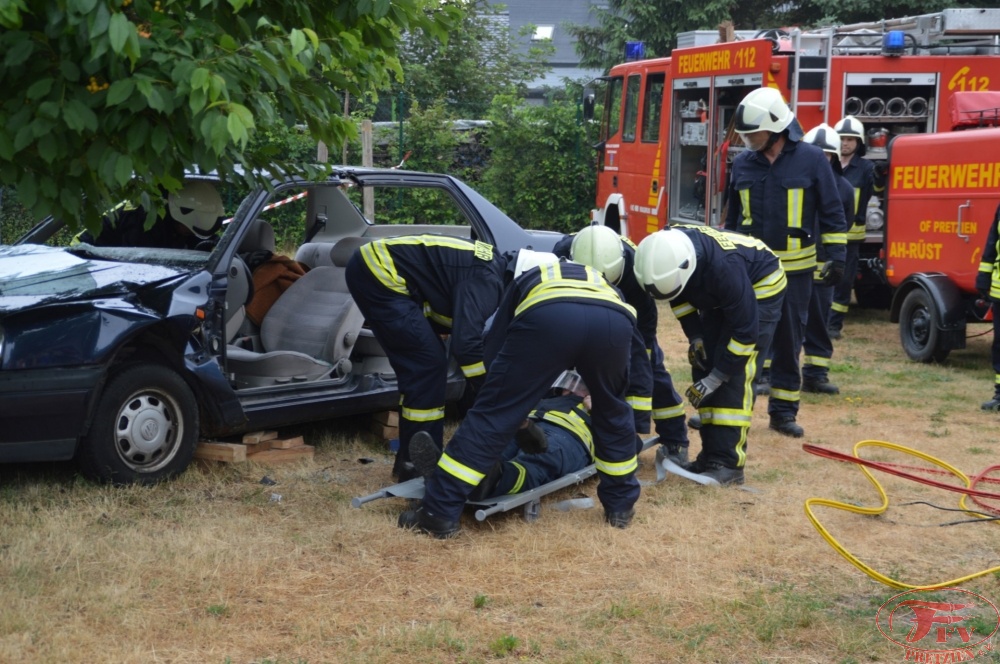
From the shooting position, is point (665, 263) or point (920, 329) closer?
point (665, 263)

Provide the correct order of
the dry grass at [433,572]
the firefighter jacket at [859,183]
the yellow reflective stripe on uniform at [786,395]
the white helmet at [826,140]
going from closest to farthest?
the dry grass at [433,572], the yellow reflective stripe on uniform at [786,395], the white helmet at [826,140], the firefighter jacket at [859,183]

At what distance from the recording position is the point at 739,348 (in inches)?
211

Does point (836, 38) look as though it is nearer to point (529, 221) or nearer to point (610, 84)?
point (610, 84)

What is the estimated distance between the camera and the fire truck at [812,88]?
9898 millimetres

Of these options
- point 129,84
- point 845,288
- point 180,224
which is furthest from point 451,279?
point 845,288

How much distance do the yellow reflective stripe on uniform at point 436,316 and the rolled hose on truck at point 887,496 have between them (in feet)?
6.23

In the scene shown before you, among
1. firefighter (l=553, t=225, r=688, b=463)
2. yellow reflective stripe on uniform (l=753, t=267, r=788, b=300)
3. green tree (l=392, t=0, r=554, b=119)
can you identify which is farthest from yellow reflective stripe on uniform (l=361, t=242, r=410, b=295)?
green tree (l=392, t=0, r=554, b=119)

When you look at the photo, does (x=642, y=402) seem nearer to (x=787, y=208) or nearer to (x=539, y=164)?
(x=787, y=208)

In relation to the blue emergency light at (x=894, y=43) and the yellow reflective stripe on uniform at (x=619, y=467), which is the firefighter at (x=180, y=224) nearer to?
the yellow reflective stripe on uniform at (x=619, y=467)

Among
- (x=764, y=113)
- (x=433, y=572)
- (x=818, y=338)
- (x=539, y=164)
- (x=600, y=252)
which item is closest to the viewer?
(x=433, y=572)

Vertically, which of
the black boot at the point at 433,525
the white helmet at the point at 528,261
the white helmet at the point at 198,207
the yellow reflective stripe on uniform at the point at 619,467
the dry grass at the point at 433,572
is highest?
the white helmet at the point at 198,207

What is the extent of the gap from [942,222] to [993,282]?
150 centimetres

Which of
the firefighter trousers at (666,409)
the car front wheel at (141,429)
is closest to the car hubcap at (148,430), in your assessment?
the car front wheel at (141,429)

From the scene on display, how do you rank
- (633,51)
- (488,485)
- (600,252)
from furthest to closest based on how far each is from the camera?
(633,51), (600,252), (488,485)
